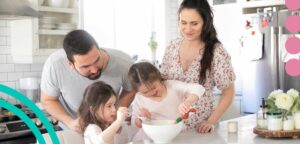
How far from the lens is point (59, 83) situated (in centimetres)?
214

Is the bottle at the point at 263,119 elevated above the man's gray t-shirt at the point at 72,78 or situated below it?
below

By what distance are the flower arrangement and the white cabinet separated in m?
2.31

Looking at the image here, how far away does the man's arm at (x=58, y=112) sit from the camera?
1.98 meters

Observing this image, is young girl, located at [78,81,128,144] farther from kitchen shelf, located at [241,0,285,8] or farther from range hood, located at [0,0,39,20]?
kitchen shelf, located at [241,0,285,8]

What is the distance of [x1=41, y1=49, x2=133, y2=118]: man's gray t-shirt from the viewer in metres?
2.12

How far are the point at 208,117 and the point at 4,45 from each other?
2245mm

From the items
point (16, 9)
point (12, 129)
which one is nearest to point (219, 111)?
point (12, 129)

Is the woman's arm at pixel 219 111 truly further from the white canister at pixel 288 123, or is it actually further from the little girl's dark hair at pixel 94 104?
the little girl's dark hair at pixel 94 104

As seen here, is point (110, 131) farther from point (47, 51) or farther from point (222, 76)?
point (47, 51)

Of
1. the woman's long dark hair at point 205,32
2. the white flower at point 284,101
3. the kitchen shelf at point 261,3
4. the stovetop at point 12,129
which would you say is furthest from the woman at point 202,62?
the kitchen shelf at point 261,3

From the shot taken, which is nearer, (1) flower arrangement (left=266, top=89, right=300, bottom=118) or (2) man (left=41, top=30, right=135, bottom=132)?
(1) flower arrangement (left=266, top=89, right=300, bottom=118)

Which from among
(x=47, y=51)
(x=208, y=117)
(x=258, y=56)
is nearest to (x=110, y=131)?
(x=208, y=117)

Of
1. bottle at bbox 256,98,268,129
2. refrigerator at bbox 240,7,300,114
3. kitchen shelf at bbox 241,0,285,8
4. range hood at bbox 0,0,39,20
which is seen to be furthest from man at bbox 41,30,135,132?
kitchen shelf at bbox 241,0,285,8

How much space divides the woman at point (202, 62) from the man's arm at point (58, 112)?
0.57m
